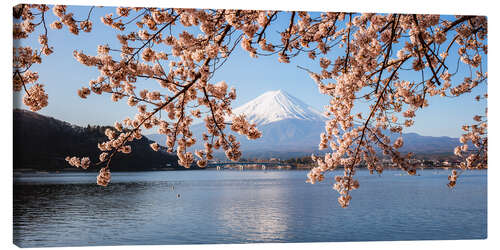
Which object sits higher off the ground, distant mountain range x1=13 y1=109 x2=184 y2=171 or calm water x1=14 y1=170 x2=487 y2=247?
distant mountain range x1=13 y1=109 x2=184 y2=171

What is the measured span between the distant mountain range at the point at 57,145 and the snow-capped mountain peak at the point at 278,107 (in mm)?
1434

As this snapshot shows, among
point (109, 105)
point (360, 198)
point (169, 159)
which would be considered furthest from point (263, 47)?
point (360, 198)

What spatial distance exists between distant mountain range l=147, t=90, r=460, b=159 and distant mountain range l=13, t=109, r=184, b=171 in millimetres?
1441

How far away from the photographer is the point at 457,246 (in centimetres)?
414

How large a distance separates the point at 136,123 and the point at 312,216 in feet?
41.4

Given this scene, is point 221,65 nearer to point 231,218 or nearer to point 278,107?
point 278,107

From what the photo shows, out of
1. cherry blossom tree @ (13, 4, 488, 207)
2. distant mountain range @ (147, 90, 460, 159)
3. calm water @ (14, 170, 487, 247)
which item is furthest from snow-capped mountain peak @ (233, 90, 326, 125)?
calm water @ (14, 170, 487, 247)

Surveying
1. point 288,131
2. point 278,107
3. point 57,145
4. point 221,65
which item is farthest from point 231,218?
point 221,65

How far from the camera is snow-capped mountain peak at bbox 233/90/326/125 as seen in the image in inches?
231

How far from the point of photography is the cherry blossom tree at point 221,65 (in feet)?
8.86

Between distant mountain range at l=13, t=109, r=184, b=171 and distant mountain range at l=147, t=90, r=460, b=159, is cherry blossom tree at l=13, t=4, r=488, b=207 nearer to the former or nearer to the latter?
distant mountain range at l=13, t=109, r=184, b=171

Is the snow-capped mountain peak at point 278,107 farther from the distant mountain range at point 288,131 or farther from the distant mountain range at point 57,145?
the distant mountain range at point 57,145

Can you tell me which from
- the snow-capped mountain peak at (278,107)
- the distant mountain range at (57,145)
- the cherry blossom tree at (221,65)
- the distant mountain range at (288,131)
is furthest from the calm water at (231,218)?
the cherry blossom tree at (221,65)

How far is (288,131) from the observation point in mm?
8156
